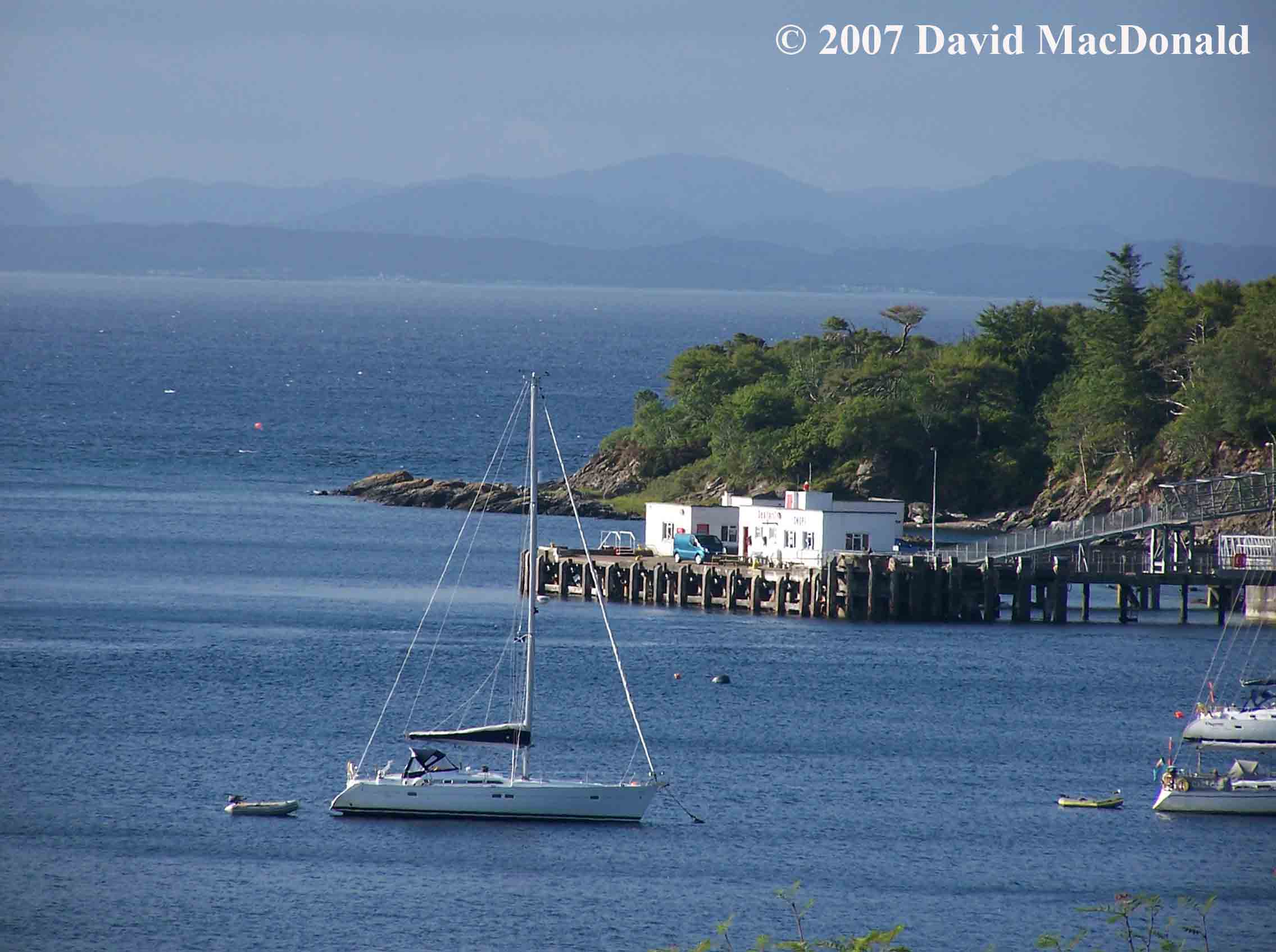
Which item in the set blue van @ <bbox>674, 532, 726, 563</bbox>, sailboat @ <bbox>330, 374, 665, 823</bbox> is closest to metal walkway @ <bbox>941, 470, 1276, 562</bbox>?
blue van @ <bbox>674, 532, 726, 563</bbox>

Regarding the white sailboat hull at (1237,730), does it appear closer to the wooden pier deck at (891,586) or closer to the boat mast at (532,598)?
the boat mast at (532,598)

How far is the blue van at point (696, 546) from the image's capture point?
85.2 m

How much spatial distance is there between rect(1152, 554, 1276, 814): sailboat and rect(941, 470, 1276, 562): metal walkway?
3703 mm

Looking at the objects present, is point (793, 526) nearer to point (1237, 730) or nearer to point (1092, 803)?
point (1237, 730)

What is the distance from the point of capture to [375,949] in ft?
127

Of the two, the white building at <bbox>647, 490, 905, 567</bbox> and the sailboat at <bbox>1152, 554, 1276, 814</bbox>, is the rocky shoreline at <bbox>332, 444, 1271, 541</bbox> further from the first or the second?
the sailboat at <bbox>1152, 554, 1276, 814</bbox>

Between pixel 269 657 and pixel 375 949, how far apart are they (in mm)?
31529

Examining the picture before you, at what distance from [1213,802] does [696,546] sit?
1459 inches

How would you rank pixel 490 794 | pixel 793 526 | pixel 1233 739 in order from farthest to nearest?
pixel 793 526, pixel 1233 739, pixel 490 794

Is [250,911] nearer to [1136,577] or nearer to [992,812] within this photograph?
[992,812]

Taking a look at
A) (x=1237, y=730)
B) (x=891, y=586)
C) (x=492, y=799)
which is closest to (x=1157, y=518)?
(x=891, y=586)

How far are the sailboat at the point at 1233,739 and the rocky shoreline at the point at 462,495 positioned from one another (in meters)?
43.9

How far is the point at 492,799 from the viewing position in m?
47.2

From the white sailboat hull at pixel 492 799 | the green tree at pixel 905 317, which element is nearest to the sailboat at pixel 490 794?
the white sailboat hull at pixel 492 799
